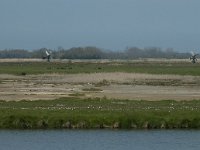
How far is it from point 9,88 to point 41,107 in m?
23.2

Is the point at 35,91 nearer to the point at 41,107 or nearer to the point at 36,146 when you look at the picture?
the point at 41,107

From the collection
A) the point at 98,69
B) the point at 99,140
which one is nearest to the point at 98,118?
the point at 99,140

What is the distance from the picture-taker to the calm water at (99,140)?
112 feet

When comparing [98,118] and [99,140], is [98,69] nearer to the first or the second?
[98,118]

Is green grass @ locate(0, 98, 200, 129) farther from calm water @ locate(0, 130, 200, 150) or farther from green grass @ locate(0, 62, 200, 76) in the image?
green grass @ locate(0, 62, 200, 76)

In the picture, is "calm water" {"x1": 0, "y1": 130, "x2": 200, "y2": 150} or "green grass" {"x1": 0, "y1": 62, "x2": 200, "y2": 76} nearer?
"calm water" {"x1": 0, "y1": 130, "x2": 200, "y2": 150}

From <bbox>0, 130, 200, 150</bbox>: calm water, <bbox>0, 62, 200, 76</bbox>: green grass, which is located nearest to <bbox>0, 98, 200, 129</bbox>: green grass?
<bbox>0, 130, 200, 150</bbox>: calm water

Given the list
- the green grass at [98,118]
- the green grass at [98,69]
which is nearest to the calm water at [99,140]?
the green grass at [98,118]

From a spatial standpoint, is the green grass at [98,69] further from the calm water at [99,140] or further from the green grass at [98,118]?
the calm water at [99,140]

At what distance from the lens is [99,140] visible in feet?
118

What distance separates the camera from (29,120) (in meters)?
40.0

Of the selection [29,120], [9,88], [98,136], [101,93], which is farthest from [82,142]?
[9,88]

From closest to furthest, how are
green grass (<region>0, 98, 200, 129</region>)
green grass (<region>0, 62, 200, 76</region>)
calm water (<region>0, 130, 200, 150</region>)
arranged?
calm water (<region>0, 130, 200, 150</region>), green grass (<region>0, 98, 200, 129</region>), green grass (<region>0, 62, 200, 76</region>)

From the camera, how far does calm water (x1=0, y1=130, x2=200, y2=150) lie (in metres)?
34.1
